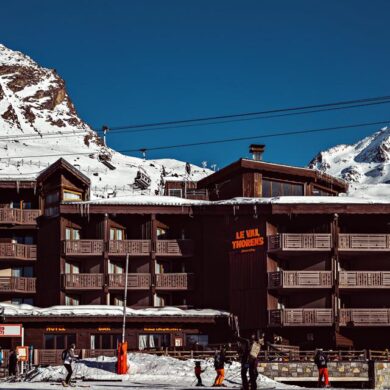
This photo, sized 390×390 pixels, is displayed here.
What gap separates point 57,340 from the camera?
57344 mm

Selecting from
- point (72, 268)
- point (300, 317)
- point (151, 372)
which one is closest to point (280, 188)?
point (300, 317)

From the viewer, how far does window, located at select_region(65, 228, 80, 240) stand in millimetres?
61072

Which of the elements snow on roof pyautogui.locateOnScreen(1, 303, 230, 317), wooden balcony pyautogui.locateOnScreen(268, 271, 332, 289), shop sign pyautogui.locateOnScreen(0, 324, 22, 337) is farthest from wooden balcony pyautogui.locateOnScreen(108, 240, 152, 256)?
shop sign pyautogui.locateOnScreen(0, 324, 22, 337)

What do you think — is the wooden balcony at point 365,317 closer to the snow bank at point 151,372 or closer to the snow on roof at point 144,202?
the snow on roof at point 144,202

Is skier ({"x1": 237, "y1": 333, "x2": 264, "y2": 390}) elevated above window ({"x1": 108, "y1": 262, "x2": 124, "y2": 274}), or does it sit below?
below

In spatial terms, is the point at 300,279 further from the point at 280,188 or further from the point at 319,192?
the point at 319,192

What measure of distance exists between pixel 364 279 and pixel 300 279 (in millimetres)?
3772

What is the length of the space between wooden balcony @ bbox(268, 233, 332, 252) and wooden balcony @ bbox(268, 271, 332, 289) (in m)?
1.40

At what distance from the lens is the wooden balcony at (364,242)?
57.9 meters

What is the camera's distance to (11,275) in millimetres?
62094

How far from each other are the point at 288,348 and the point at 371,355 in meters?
4.95

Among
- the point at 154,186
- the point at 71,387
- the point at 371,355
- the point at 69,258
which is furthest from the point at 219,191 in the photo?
the point at 154,186

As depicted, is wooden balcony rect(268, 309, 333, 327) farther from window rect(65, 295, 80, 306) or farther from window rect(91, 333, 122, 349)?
window rect(65, 295, 80, 306)

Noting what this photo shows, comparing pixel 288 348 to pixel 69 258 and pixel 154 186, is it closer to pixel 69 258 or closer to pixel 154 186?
pixel 69 258
